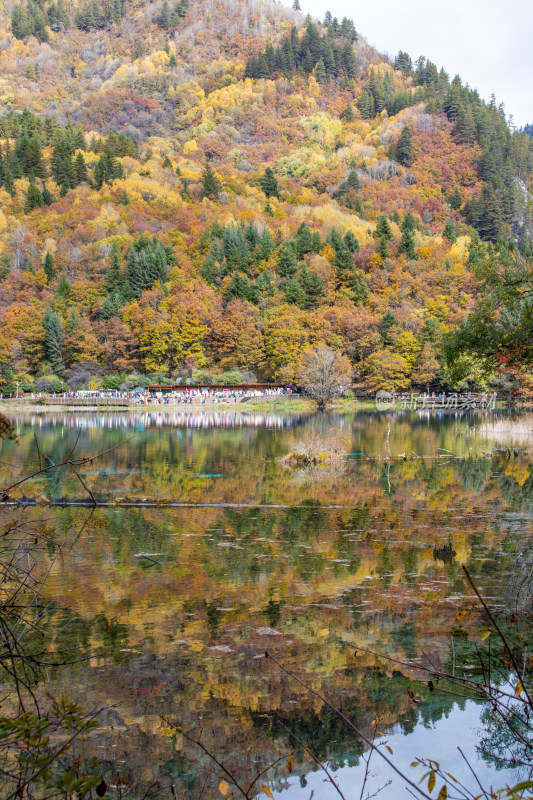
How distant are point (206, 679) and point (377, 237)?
99.0m

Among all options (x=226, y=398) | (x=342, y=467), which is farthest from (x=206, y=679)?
(x=226, y=398)

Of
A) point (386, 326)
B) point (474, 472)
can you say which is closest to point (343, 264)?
point (386, 326)

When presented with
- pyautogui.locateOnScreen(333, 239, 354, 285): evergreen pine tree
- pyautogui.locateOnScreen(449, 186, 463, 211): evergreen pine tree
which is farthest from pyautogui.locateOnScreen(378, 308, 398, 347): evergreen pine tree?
pyautogui.locateOnScreen(449, 186, 463, 211): evergreen pine tree

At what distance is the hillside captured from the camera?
236ft

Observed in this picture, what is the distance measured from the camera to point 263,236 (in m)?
99.6

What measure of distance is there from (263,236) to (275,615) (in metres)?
94.8

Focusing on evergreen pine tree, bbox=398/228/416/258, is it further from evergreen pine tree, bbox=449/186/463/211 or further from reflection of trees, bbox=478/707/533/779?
reflection of trees, bbox=478/707/533/779

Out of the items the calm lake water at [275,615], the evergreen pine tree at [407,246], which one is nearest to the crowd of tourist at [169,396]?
the evergreen pine tree at [407,246]

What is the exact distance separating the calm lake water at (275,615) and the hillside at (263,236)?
721 centimetres

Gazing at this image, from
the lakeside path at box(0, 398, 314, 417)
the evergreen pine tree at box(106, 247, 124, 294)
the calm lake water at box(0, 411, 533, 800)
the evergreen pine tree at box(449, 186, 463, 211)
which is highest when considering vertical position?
the evergreen pine tree at box(449, 186, 463, 211)

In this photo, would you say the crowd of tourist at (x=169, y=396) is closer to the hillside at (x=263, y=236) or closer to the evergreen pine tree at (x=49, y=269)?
the hillside at (x=263, y=236)

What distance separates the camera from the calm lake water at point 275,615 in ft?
18.2

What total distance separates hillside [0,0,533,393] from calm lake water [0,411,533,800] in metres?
7.21

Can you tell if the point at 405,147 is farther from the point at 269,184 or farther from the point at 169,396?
the point at 169,396
